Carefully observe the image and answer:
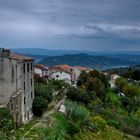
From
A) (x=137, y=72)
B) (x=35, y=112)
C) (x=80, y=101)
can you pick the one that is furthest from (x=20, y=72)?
(x=137, y=72)

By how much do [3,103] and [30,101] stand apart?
265 inches

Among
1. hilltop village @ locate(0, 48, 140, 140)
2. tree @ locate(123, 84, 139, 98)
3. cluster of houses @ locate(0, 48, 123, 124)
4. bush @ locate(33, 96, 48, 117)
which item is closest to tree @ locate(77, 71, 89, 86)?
tree @ locate(123, 84, 139, 98)

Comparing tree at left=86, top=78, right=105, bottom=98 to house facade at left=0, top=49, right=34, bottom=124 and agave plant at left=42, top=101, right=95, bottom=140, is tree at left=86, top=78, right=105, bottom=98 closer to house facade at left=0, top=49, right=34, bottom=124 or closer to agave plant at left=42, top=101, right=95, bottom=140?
agave plant at left=42, top=101, right=95, bottom=140

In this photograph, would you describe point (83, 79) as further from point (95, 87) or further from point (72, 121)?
point (72, 121)

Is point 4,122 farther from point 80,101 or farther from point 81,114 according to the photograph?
point 80,101

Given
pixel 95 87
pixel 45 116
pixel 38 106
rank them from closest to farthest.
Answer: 1. pixel 45 116
2. pixel 38 106
3. pixel 95 87

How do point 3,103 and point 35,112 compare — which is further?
point 35,112

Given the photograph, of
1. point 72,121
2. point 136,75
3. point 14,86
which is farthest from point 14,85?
point 136,75

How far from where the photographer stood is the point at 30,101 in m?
48.1

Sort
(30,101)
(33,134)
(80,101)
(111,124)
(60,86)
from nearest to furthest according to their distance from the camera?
1. (33,134)
2. (30,101)
3. (111,124)
4. (80,101)
5. (60,86)

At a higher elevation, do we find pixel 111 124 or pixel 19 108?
pixel 19 108

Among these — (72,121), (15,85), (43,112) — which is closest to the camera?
(15,85)

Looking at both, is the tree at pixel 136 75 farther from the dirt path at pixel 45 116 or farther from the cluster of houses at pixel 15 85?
the cluster of houses at pixel 15 85

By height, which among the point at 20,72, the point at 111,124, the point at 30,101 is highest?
the point at 20,72
